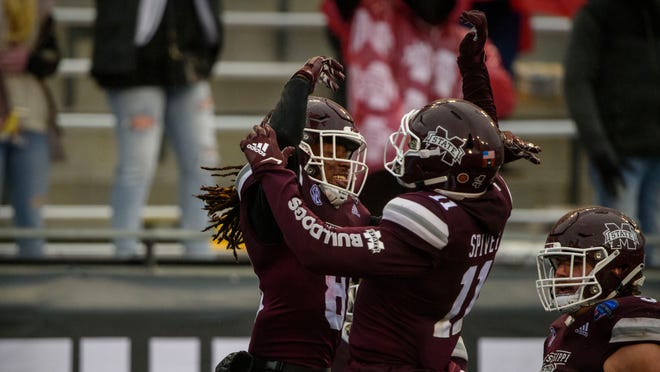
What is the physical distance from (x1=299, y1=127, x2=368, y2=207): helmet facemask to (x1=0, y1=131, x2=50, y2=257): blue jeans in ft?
9.79

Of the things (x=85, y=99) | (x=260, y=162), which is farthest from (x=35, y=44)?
(x=260, y=162)

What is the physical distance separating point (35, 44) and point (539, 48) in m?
3.85

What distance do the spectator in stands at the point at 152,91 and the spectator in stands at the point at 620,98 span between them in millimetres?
1858

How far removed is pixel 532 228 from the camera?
8.57 meters

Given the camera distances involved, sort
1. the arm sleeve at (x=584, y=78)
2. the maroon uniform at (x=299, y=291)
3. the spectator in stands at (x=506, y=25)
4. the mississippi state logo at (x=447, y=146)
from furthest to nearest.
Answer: the spectator in stands at (x=506, y=25) → the arm sleeve at (x=584, y=78) → the maroon uniform at (x=299, y=291) → the mississippi state logo at (x=447, y=146)

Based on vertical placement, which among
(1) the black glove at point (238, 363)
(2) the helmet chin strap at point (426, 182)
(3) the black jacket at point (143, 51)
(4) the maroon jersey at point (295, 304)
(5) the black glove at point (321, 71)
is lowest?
(1) the black glove at point (238, 363)

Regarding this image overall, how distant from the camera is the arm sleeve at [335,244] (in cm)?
391

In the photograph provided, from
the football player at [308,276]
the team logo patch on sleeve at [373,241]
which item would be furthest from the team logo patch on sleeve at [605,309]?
the football player at [308,276]

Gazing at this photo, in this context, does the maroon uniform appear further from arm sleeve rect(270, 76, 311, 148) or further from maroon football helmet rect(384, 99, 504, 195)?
maroon football helmet rect(384, 99, 504, 195)

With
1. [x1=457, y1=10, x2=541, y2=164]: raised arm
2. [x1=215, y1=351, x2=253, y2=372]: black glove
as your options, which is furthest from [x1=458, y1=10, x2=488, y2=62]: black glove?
[x1=215, y1=351, x2=253, y2=372]: black glove

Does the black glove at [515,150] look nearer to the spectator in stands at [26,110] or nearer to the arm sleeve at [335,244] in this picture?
the arm sleeve at [335,244]

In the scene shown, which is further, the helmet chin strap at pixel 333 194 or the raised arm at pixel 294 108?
the helmet chin strap at pixel 333 194

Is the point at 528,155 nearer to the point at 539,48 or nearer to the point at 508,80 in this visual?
the point at 508,80

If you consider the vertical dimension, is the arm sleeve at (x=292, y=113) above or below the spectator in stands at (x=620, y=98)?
above
